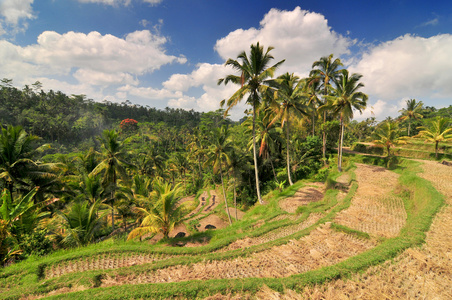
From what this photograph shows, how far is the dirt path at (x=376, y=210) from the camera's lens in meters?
9.06

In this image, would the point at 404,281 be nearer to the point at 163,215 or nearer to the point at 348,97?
the point at 163,215

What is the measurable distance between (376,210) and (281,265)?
8302 millimetres

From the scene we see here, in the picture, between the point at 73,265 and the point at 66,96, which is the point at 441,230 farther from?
the point at 66,96

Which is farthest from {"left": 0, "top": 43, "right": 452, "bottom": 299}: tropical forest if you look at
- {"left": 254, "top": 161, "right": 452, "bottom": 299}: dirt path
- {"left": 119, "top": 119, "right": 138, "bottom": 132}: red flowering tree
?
{"left": 119, "top": 119, "right": 138, "bottom": 132}: red flowering tree

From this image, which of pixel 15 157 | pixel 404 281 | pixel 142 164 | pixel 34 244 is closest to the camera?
pixel 404 281

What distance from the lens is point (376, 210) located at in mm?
10906

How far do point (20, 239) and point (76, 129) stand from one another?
77.6m

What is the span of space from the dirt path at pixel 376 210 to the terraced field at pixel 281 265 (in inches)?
3.2

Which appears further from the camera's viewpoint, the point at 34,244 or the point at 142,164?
the point at 142,164

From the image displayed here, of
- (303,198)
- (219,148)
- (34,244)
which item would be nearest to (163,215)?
(34,244)

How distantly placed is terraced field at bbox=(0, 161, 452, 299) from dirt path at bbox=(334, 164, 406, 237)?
0.08m

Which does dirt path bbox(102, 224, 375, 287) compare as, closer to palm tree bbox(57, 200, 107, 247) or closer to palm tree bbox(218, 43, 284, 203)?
palm tree bbox(57, 200, 107, 247)

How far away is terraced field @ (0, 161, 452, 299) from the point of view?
5150mm

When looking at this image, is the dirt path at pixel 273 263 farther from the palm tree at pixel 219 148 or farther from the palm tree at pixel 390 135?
the palm tree at pixel 390 135
